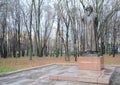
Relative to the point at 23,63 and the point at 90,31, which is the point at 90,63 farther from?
the point at 23,63

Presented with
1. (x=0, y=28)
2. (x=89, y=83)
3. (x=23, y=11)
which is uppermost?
(x=23, y=11)

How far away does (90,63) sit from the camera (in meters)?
10.4

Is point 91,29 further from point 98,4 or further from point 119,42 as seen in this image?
point 119,42

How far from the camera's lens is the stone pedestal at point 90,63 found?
403 inches

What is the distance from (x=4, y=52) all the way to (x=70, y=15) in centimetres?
1596

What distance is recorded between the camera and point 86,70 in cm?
1028

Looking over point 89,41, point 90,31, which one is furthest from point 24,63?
point 90,31

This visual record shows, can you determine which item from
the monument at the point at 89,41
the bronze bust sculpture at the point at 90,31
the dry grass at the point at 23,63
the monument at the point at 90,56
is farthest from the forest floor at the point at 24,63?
the bronze bust sculpture at the point at 90,31

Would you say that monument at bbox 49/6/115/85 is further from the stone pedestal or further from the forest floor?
the forest floor

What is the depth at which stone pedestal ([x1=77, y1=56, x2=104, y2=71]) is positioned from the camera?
1023cm

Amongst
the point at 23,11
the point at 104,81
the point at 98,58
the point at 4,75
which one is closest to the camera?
the point at 104,81

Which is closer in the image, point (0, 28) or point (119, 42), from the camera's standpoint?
point (0, 28)

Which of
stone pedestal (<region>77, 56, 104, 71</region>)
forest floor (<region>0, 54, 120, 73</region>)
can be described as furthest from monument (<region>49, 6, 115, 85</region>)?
forest floor (<region>0, 54, 120, 73</region>)

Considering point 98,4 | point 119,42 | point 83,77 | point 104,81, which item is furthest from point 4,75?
point 119,42
